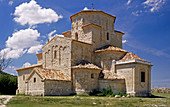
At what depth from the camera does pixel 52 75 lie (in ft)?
76.8

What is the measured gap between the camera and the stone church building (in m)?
23.4

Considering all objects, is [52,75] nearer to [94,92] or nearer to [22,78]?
[94,92]

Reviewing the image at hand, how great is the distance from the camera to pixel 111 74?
81.9 feet

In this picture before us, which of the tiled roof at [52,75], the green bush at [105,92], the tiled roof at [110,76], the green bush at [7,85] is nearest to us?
the tiled roof at [52,75]

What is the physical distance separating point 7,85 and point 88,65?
16.3 meters

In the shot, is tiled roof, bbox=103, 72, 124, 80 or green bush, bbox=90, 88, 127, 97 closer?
green bush, bbox=90, 88, 127, 97

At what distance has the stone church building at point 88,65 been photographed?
2338 centimetres

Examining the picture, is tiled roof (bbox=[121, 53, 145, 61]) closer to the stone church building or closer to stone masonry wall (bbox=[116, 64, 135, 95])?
the stone church building

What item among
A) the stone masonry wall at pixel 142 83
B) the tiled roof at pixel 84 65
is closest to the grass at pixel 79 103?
the stone masonry wall at pixel 142 83

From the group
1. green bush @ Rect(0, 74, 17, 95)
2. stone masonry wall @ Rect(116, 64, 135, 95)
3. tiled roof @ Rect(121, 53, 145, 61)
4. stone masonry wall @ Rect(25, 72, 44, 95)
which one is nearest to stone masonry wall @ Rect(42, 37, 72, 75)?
stone masonry wall @ Rect(25, 72, 44, 95)

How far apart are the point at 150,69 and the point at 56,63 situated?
14.0 metres

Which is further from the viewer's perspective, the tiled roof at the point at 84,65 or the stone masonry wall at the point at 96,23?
the stone masonry wall at the point at 96,23

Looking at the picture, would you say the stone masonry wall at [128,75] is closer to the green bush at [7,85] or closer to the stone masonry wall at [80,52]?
the stone masonry wall at [80,52]

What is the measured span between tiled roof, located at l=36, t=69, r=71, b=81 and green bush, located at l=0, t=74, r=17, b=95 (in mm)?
11717
